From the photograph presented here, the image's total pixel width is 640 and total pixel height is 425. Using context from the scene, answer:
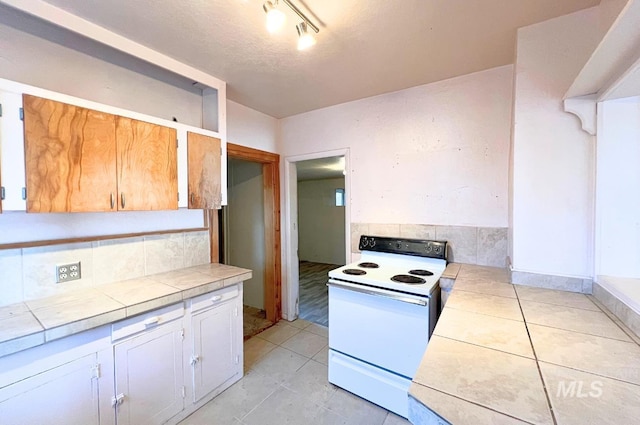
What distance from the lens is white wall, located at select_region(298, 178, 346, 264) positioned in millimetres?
6691

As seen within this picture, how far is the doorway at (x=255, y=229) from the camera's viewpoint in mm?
3172


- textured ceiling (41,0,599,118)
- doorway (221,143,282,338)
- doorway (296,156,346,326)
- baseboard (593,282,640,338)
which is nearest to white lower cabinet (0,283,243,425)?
doorway (221,143,282,338)

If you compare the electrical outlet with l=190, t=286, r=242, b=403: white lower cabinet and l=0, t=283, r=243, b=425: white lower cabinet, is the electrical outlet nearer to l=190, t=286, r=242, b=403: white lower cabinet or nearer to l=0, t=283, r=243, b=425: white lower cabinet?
l=0, t=283, r=243, b=425: white lower cabinet

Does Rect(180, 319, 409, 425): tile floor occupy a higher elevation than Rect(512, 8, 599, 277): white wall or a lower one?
lower

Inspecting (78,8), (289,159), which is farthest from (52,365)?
(289,159)

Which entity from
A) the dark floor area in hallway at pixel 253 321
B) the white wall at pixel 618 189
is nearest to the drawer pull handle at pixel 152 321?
the dark floor area in hallway at pixel 253 321

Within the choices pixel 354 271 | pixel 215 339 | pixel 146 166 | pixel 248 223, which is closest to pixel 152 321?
pixel 215 339

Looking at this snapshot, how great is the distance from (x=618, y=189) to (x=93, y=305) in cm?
275

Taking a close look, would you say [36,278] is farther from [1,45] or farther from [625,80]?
[625,80]

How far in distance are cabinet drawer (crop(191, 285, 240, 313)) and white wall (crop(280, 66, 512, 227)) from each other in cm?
139

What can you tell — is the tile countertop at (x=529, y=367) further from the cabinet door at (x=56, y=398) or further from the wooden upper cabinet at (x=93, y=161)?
Result: the wooden upper cabinet at (x=93, y=161)

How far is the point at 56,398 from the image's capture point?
1.22 metres

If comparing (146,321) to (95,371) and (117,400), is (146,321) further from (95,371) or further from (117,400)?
(117,400)

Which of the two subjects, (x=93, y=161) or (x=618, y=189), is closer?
(x=618, y=189)
